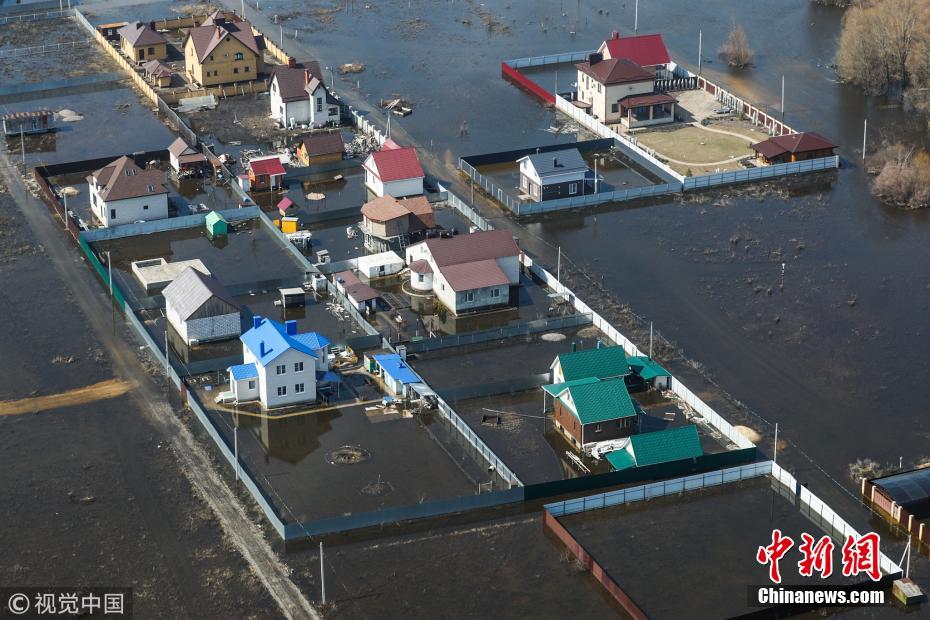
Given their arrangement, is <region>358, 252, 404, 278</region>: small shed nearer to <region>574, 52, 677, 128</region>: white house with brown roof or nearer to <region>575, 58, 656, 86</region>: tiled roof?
<region>574, 52, 677, 128</region>: white house with brown roof

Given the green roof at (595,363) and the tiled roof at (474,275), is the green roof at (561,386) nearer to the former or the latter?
the green roof at (595,363)

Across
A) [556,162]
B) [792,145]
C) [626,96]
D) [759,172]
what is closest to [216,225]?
[556,162]

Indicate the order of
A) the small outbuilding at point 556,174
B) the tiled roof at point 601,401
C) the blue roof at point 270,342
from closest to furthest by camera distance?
the tiled roof at point 601,401, the blue roof at point 270,342, the small outbuilding at point 556,174

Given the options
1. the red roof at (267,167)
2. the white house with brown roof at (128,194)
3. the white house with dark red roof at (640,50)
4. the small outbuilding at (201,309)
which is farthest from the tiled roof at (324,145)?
the white house with dark red roof at (640,50)

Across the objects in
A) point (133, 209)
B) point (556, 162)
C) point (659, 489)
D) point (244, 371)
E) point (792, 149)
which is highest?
point (556, 162)

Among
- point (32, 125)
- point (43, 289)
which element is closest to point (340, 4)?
point (32, 125)

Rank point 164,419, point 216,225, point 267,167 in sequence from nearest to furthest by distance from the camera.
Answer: point 164,419
point 216,225
point 267,167

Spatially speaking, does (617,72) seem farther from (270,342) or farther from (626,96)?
(270,342)
